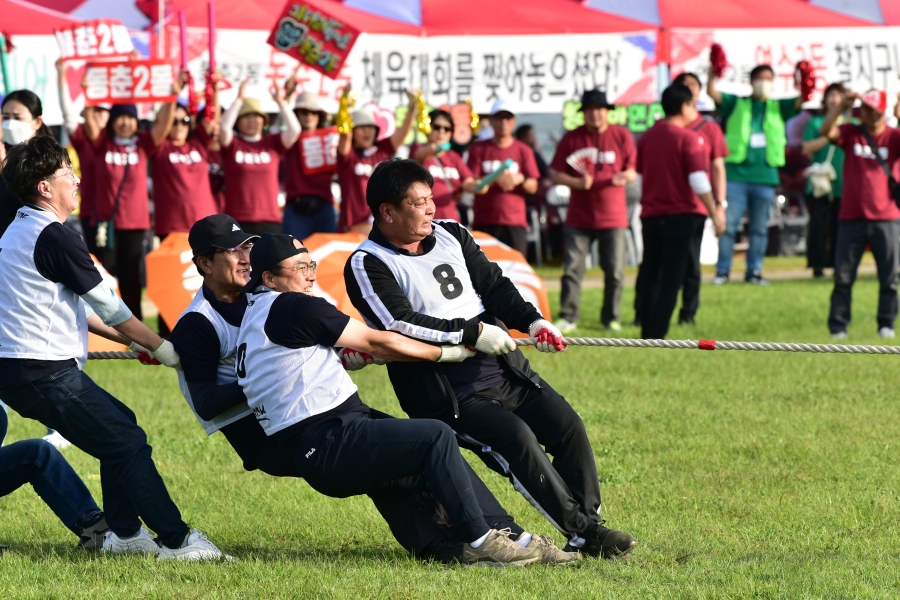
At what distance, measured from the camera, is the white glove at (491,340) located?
5004 mm

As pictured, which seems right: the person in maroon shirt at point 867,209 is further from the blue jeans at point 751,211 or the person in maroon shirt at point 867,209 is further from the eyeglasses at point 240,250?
the eyeglasses at point 240,250

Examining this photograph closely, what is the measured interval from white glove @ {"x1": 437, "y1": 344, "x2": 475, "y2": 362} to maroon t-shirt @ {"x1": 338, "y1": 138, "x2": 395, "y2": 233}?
6.98 metres

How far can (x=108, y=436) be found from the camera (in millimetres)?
5059

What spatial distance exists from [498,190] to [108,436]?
8.09 metres

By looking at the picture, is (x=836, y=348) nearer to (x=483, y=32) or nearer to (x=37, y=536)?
(x=37, y=536)

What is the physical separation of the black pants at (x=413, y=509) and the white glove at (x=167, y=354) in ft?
1.23

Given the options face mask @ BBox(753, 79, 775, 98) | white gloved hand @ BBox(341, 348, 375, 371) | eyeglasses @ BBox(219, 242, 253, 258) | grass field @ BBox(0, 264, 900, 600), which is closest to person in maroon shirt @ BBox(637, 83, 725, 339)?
grass field @ BBox(0, 264, 900, 600)

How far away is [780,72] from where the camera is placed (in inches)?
646

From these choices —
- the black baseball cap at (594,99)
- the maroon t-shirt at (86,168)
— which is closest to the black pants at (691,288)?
the black baseball cap at (594,99)

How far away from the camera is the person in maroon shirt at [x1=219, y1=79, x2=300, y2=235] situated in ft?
38.7

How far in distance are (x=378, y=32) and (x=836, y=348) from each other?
1142cm

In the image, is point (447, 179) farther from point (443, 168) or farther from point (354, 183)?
point (354, 183)

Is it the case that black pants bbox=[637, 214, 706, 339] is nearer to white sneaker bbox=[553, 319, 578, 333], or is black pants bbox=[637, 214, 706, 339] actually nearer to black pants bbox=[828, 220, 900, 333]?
white sneaker bbox=[553, 319, 578, 333]

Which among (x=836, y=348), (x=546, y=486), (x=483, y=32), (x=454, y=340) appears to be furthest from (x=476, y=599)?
(x=483, y=32)
